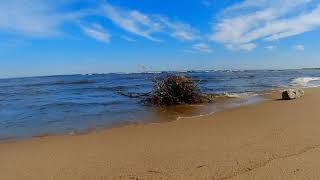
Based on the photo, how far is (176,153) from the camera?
521cm

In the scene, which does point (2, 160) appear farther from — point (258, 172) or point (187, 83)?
point (187, 83)

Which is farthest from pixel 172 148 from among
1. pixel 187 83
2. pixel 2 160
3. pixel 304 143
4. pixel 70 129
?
pixel 187 83

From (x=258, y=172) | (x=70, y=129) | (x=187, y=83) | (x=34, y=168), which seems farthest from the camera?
(x=187, y=83)

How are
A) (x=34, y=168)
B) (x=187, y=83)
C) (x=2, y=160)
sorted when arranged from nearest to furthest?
1. (x=34, y=168)
2. (x=2, y=160)
3. (x=187, y=83)

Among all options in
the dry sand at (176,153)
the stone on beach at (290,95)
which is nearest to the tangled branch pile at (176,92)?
the stone on beach at (290,95)

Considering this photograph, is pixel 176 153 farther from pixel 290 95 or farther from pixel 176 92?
pixel 290 95

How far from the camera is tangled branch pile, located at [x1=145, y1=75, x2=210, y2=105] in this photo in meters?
13.9

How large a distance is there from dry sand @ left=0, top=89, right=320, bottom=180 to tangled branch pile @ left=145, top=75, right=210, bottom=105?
20.4ft

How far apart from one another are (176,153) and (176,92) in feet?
29.5

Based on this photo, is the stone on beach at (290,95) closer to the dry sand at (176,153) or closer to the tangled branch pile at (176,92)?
the tangled branch pile at (176,92)

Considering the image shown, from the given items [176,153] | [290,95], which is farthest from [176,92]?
[176,153]

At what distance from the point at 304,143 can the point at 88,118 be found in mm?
6460

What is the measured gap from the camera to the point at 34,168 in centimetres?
475

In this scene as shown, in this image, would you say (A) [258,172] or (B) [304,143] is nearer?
(A) [258,172]
